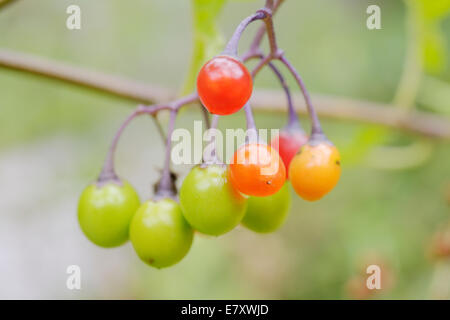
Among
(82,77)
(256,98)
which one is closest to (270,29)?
(82,77)

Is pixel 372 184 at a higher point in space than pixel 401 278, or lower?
higher

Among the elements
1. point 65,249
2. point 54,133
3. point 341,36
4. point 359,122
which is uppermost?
point 341,36

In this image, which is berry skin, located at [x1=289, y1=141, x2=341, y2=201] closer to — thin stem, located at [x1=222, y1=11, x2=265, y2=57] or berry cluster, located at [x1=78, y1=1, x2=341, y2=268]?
berry cluster, located at [x1=78, y1=1, x2=341, y2=268]

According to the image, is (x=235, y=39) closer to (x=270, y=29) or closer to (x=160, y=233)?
(x=270, y=29)

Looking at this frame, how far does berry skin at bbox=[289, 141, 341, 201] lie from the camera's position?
71 cm

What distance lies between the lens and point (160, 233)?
30.4 inches

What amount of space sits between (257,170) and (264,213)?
154 mm

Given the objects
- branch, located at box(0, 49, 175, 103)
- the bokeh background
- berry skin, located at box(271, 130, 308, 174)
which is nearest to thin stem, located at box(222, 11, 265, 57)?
berry skin, located at box(271, 130, 308, 174)

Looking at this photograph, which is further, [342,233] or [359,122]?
[342,233]

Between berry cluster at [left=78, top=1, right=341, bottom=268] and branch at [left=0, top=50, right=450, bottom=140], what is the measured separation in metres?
0.29
